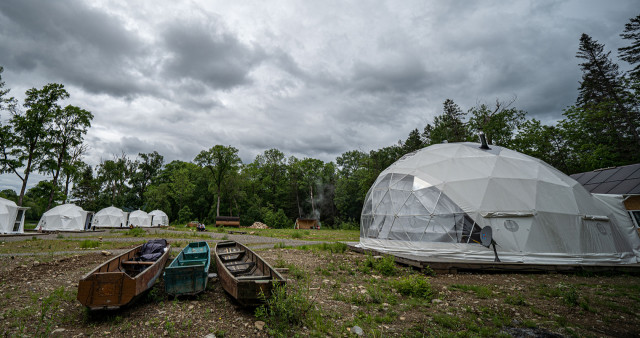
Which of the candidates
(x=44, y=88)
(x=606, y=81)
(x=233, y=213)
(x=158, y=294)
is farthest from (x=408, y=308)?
(x=233, y=213)

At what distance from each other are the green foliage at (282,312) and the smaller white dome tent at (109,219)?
141 ft

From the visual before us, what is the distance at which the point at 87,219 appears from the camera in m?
30.0

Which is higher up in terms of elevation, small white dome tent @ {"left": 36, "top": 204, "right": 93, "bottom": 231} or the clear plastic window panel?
the clear plastic window panel

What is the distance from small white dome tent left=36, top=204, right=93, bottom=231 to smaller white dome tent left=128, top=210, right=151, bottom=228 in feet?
34.2

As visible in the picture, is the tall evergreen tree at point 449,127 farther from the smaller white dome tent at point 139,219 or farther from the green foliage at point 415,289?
the smaller white dome tent at point 139,219

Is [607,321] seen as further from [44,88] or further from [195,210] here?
[195,210]

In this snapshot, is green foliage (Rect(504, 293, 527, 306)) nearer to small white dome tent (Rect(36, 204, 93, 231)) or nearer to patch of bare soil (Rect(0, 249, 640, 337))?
patch of bare soil (Rect(0, 249, 640, 337))

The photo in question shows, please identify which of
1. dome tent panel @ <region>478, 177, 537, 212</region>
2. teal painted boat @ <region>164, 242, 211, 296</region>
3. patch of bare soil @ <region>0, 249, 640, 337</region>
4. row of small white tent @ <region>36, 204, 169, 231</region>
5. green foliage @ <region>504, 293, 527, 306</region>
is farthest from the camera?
row of small white tent @ <region>36, 204, 169, 231</region>

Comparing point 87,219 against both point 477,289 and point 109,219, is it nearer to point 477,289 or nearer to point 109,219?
point 109,219

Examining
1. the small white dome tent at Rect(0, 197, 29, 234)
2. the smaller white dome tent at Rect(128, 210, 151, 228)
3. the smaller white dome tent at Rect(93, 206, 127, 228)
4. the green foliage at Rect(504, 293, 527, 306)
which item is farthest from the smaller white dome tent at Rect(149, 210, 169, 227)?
the green foliage at Rect(504, 293, 527, 306)

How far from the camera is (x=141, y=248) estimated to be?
8.12 meters

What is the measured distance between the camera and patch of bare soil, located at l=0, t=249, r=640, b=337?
13.3ft

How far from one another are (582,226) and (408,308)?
9645mm

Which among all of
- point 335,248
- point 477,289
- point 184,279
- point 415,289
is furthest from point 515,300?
point 335,248
